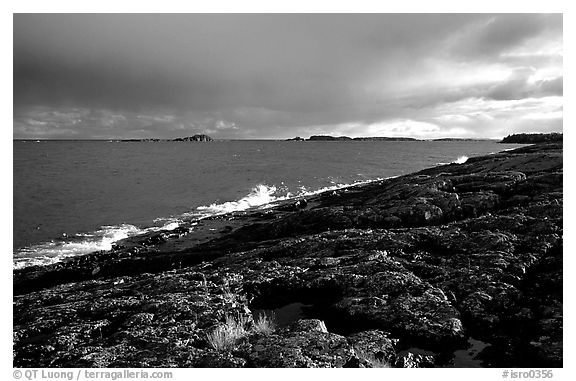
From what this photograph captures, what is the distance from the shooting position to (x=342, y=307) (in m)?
8.70

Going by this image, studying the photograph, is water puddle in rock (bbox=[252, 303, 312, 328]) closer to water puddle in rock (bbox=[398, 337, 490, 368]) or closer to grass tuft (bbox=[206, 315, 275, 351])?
grass tuft (bbox=[206, 315, 275, 351])

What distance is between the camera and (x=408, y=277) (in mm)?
9500

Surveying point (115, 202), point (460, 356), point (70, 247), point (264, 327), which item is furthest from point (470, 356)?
point (115, 202)

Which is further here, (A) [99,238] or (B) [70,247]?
(A) [99,238]

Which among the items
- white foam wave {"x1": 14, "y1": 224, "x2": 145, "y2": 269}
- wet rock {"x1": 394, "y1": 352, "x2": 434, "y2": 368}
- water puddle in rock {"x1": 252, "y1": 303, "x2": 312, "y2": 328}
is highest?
water puddle in rock {"x1": 252, "y1": 303, "x2": 312, "y2": 328}

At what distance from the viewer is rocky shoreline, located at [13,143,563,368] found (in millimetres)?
7020

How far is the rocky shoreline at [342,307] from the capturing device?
7.02 metres

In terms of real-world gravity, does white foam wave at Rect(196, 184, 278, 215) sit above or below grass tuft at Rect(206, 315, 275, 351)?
above

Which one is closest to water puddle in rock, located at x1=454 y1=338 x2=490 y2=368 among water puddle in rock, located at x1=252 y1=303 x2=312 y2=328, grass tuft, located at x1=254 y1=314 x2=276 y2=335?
water puddle in rock, located at x1=252 y1=303 x2=312 y2=328

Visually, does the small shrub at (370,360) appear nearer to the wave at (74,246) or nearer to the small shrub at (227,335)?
the small shrub at (227,335)

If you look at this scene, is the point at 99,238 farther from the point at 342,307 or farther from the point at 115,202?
the point at 342,307

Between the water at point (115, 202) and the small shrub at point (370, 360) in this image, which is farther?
the water at point (115, 202)

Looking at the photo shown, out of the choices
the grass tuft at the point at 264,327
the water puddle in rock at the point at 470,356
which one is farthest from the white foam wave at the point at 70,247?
the water puddle in rock at the point at 470,356
